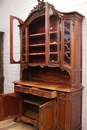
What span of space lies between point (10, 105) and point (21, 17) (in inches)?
85.8

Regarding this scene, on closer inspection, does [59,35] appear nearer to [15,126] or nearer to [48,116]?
[48,116]

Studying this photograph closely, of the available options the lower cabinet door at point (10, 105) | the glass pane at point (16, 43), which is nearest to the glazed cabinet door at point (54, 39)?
the lower cabinet door at point (10, 105)

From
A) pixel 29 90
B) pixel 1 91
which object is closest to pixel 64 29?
pixel 29 90

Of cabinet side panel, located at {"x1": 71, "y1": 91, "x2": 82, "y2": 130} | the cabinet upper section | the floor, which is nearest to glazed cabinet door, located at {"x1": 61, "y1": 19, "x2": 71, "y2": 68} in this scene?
the cabinet upper section

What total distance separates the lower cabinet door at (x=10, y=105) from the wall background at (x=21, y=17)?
2.96 feet

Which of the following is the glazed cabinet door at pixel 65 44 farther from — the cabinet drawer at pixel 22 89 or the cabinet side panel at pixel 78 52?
the cabinet drawer at pixel 22 89

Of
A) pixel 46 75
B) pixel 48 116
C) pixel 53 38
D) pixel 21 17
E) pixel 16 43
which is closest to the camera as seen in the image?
pixel 48 116

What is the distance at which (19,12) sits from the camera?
3.71 meters

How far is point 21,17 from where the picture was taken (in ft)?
12.0

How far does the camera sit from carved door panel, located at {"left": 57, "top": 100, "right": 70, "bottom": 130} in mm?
2270

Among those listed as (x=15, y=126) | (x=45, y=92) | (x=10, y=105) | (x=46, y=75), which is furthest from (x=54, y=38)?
(x=15, y=126)

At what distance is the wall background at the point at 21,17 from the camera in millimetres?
2572

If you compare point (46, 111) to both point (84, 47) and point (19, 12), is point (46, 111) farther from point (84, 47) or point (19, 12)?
point (19, 12)

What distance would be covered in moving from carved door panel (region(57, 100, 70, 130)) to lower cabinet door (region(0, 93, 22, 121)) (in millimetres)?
1019
